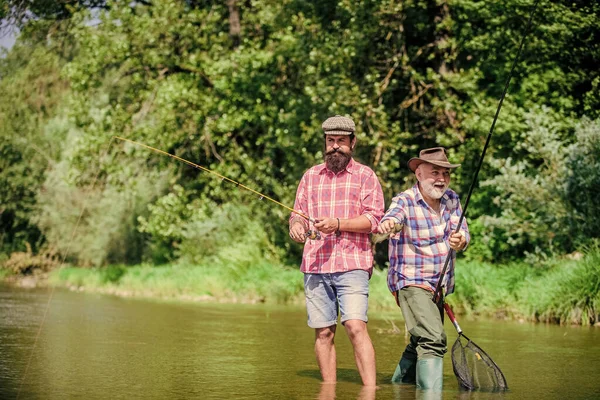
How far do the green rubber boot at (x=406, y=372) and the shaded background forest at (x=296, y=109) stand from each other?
7.42 meters

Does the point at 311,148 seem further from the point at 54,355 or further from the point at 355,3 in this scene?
the point at 54,355

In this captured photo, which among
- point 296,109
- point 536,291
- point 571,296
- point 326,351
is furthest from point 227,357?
point 296,109

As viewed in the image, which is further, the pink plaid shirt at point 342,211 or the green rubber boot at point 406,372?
the green rubber boot at point 406,372

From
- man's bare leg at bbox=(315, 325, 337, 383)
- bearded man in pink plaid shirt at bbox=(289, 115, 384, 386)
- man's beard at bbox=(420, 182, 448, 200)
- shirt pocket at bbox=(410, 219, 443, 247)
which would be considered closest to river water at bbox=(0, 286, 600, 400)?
man's bare leg at bbox=(315, 325, 337, 383)

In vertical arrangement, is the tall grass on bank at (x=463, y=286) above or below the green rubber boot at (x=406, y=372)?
above

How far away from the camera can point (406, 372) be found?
24.2ft

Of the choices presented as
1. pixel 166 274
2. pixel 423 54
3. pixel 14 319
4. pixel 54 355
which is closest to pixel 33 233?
pixel 166 274

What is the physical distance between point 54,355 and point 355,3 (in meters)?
11.3

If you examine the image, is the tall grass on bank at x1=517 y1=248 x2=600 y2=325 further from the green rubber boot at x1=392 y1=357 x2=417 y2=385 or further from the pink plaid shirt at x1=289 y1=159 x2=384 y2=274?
the pink plaid shirt at x1=289 y1=159 x2=384 y2=274

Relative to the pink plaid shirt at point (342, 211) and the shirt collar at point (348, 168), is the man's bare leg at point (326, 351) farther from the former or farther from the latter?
the shirt collar at point (348, 168)

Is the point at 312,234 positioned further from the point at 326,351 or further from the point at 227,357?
the point at 227,357

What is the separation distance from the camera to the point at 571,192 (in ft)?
47.1

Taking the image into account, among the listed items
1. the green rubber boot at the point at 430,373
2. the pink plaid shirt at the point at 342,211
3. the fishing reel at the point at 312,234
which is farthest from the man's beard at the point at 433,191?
the green rubber boot at the point at 430,373

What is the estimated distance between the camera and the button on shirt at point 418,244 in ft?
23.2
